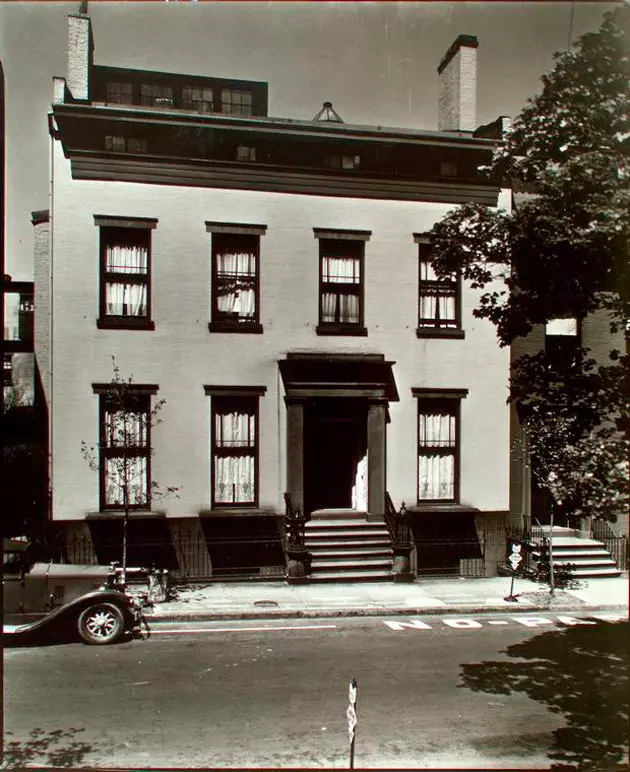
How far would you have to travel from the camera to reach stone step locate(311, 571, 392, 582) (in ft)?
54.6

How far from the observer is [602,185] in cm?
685

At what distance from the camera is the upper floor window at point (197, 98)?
80.8ft

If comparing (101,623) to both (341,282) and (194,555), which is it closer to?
(194,555)

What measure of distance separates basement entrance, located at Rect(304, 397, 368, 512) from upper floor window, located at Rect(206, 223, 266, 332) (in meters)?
3.14

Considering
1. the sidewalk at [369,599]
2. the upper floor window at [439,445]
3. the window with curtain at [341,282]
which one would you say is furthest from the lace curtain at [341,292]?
the sidewalk at [369,599]

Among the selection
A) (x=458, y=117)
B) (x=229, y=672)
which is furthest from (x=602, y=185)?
(x=458, y=117)

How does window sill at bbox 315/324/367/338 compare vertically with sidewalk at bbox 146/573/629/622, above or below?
above

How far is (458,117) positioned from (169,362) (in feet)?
31.8

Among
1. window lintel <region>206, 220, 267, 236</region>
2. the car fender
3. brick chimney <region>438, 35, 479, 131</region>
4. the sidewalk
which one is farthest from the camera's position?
brick chimney <region>438, 35, 479, 131</region>

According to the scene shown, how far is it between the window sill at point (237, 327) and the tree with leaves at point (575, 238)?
30.1 ft

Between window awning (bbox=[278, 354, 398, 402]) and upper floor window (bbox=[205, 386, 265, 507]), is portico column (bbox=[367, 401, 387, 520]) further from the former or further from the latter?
upper floor window (bbox=[205, 386, 265, 507])

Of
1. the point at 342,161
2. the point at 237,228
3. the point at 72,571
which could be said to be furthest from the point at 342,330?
the point at 72,571

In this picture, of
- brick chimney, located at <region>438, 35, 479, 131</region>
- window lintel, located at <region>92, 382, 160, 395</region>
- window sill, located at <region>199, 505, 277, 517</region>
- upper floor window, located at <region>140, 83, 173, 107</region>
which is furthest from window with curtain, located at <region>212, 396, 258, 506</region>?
upper floor window, located at <region>140, 83, 173, 107</region>

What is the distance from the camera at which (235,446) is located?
56.9 ft
